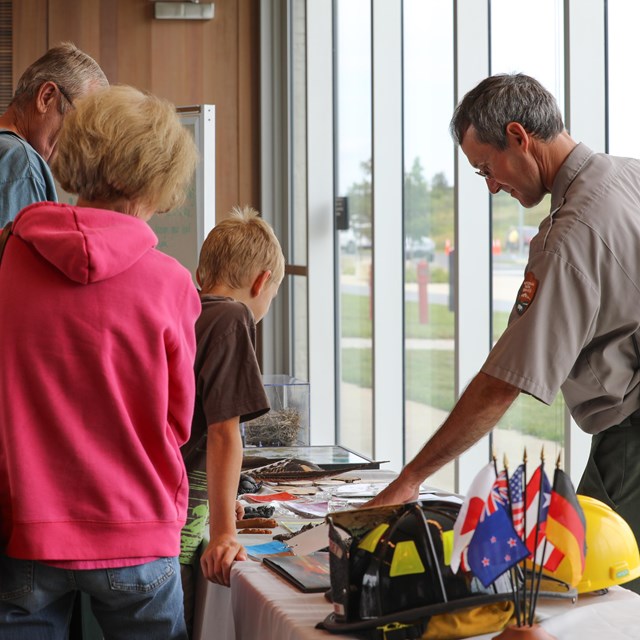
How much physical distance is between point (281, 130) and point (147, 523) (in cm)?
467

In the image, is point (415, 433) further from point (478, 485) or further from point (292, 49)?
point (478, 485)

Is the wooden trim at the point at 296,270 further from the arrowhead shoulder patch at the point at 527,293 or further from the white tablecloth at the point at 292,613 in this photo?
the white tablecloth at the point at 292,613

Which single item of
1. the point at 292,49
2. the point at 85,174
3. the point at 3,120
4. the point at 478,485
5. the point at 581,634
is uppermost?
the point at 292,49

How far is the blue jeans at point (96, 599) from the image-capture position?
4.56 ft

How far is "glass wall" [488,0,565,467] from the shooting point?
3.02 meters

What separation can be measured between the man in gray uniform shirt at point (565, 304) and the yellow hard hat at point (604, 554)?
1.28ft

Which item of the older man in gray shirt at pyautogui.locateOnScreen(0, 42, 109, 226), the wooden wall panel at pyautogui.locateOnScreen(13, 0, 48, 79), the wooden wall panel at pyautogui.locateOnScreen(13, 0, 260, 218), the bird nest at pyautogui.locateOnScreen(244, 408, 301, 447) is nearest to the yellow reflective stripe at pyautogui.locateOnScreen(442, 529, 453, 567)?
the older man in gray shirt at pyautogui.locateOnScreen(0, 42, 109, 226)

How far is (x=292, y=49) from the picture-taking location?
562cm

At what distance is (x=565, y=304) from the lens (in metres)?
1.88

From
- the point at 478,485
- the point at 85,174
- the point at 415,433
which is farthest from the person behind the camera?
the point at 415,433

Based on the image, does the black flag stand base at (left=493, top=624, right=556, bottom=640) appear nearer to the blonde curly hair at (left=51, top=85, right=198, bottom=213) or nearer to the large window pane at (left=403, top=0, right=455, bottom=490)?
the blonde curly hair at (left=51, top=85, right=198, bottom=213)

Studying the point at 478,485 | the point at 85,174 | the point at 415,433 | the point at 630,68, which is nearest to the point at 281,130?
the point at 415,433

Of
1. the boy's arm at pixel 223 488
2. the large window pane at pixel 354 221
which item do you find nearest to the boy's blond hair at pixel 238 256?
the boy's arm at pixel 223 488

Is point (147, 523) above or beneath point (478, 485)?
beneath
